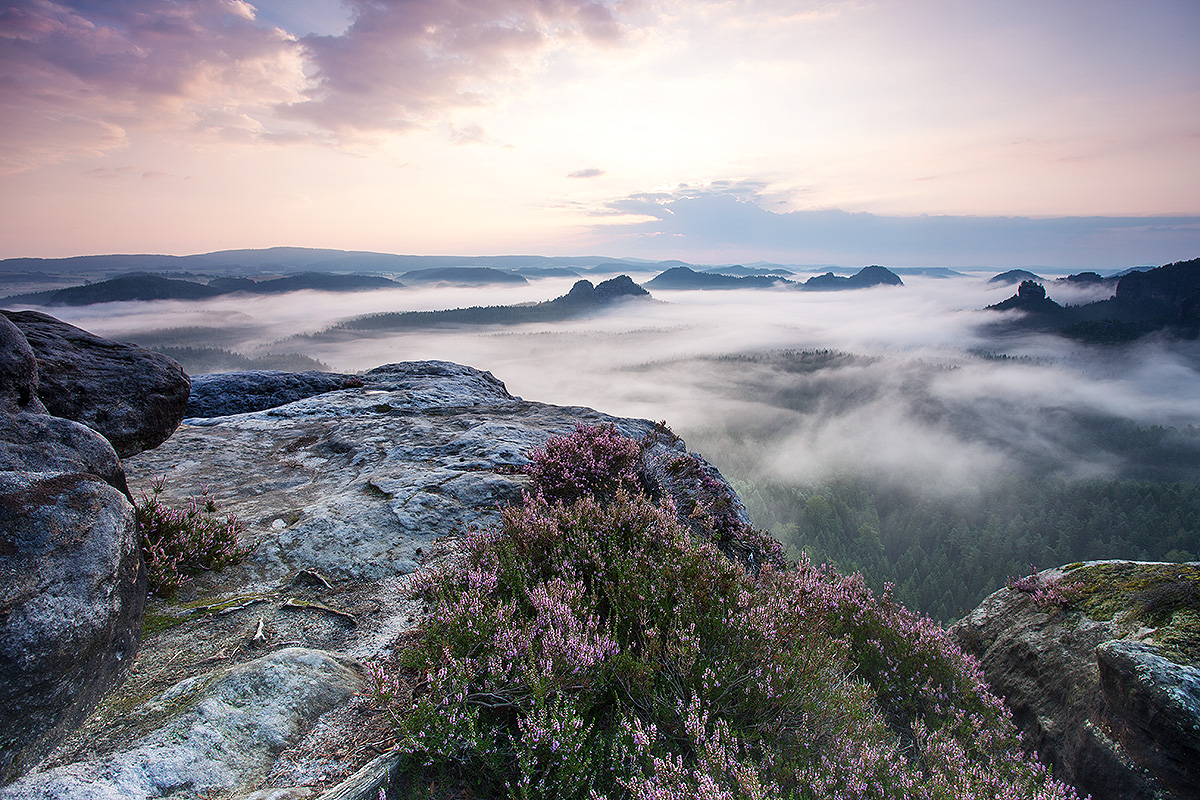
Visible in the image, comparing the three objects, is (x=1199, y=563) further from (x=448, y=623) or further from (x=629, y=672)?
(x=448, y=623)

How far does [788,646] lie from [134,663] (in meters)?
4.44

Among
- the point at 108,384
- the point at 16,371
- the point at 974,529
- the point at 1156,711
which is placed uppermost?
the point at 16,371

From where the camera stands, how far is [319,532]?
530cm

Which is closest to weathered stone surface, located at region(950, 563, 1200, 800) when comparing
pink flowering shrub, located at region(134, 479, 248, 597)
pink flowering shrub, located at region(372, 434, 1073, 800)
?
pink flowering shrub, located at region(372, 434, 1073, 800)

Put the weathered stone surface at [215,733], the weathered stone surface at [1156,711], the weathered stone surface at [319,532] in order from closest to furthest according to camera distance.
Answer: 1. the weathered stone surface at [215,733]
2. the weathered stone surface at [319,532]
3. the weathered stone surface at [1156,711]

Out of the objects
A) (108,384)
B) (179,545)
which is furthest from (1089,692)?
(108,384)

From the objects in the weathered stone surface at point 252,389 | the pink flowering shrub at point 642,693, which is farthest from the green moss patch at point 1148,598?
the weathered stone surface at point 252,389

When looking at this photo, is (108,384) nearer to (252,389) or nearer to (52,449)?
(52,449)

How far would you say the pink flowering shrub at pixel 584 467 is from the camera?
615 cm

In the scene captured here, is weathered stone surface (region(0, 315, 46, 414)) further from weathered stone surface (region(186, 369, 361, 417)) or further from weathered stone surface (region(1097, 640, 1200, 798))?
weathered stone surface (region(1097, 640, 1200, 798))

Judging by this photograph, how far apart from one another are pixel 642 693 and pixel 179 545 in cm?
413

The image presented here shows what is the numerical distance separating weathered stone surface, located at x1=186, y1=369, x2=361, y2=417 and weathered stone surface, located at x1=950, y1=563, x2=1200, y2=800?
14.2m

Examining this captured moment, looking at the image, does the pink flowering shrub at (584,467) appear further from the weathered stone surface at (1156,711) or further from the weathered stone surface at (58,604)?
the weathered stone surface at (1156,711)

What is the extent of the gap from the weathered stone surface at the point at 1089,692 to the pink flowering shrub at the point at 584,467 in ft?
15.3
